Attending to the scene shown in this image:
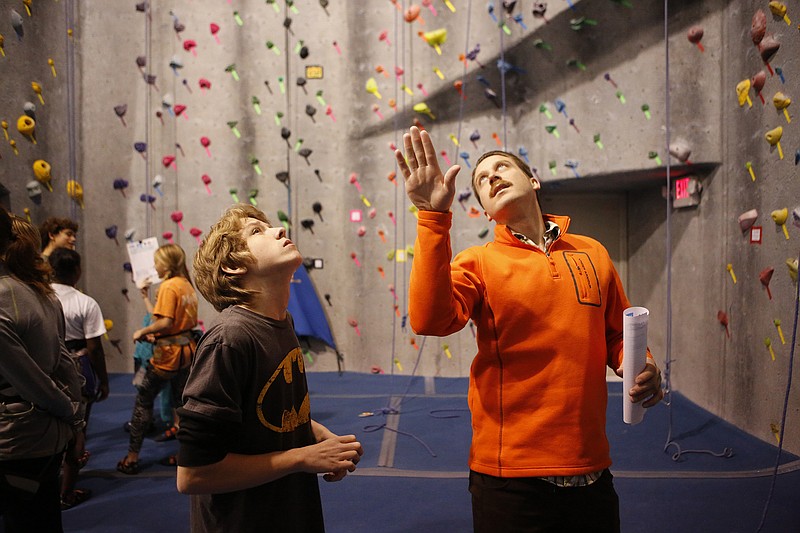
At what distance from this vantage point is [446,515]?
245cm

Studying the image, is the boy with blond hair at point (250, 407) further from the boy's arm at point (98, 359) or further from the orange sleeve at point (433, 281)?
the boy's arm at point (98, 359)

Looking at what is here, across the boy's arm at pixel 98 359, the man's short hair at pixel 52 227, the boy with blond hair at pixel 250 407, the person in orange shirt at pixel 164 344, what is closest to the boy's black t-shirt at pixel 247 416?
the boy with blond hair at pixel 250 407

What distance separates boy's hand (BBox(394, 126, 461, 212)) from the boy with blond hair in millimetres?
295

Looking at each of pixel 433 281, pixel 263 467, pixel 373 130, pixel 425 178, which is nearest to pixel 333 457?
pixel 263 467

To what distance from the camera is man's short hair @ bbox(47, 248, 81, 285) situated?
98.8 inches

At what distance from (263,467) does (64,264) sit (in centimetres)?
205

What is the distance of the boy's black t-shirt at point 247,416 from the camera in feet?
3.10

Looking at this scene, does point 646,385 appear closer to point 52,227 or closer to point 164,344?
point 164,344

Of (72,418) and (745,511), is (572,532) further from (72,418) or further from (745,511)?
(745,511)

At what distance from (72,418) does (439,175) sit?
1315 mm

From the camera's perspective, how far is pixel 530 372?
1.21 m

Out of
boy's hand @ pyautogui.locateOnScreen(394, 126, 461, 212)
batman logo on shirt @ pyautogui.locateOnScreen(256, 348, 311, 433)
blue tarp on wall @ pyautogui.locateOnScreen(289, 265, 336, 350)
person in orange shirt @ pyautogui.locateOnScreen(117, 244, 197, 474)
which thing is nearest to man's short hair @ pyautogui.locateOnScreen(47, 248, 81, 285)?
person in orange shirt @ pyautogui.locateOnScreen(117, 244, 197, 474)

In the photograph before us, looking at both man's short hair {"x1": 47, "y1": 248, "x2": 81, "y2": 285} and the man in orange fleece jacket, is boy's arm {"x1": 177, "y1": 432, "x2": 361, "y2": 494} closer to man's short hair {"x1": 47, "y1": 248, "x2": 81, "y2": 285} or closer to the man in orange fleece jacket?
the man in orange fleece jacket

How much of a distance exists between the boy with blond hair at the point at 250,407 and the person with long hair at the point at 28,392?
654 mm
